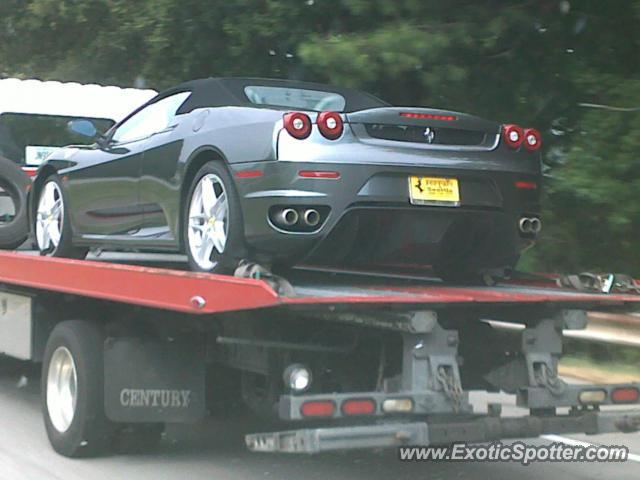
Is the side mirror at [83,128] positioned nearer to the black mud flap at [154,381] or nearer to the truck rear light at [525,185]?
the black mud flap at [154,381]

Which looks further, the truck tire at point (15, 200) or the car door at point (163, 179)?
the truck tire at point (15, 200)

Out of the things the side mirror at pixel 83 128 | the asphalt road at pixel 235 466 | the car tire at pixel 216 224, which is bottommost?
the asphalt road at pixel 235 466

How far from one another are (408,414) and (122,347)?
2109mm

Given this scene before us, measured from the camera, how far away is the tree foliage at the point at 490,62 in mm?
10453

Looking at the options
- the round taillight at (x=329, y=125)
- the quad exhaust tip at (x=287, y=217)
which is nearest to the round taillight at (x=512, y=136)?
the round taillight at (x=329, y=125)

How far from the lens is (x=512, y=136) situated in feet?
22.1

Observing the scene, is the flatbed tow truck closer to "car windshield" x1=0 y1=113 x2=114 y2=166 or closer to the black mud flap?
the black mud flap

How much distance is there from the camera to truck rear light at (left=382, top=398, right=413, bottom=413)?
5465 millimetres

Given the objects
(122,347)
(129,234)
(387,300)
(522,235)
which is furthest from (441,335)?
(129,234)

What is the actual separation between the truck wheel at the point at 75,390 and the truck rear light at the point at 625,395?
3.10 meters

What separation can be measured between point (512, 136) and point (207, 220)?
197cm

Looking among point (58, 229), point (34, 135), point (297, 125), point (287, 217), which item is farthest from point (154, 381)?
point (34, 135)

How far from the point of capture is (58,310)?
770 cm

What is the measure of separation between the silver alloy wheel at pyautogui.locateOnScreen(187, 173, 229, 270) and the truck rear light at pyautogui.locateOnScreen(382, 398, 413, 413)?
1597 millimetres
